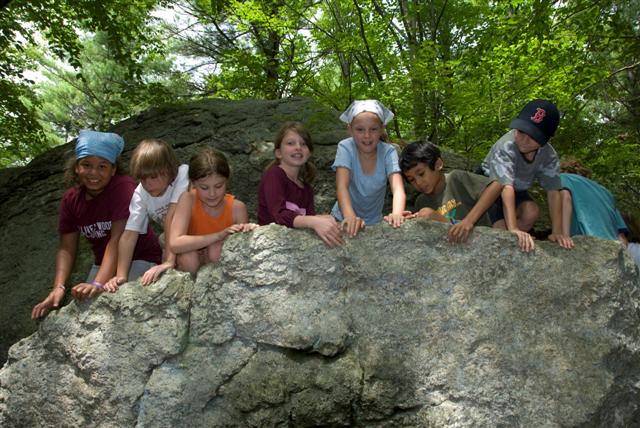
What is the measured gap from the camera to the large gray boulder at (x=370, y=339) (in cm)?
265

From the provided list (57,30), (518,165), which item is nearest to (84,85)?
(57,30)

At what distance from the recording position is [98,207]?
11.6 ft

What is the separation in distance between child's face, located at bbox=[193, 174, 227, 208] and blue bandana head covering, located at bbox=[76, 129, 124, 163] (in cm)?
74

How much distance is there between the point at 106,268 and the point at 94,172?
2.21 feet

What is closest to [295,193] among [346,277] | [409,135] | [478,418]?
[346,277]

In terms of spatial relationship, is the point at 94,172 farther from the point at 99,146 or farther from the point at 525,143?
the point at 525,143

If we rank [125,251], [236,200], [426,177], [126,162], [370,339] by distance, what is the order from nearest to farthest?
[370,339] → [125,251] → [236,200] → [426,177] → [126,162]

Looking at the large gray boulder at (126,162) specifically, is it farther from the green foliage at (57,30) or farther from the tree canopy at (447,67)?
the green foliage at (57,30)

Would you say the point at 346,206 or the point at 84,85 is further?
the point at 84,85

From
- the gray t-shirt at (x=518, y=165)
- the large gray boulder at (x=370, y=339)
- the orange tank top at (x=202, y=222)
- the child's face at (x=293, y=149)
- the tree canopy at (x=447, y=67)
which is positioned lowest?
the large gray boulder at (x=370, y=339)

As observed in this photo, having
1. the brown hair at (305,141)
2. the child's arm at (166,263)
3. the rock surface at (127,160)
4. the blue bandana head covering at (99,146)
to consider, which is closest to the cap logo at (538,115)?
the brown hair at (305,141)

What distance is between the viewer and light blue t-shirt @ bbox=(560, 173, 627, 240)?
3.82 metres

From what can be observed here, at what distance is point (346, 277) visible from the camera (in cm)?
285

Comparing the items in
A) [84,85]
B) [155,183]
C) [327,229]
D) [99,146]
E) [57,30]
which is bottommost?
[327,229]
